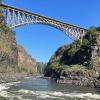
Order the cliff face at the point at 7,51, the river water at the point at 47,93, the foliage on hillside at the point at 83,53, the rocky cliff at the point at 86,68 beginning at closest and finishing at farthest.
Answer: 1. the river water at the point at 47,93
2. the rocky cliff at the point at 86,68
3. the foliage on hillside at the point at 83,53
4. the cliff face at the point at 7,51

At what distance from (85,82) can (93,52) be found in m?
12.8

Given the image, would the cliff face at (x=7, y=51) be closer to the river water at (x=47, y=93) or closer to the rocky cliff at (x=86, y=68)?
the rocky cliff at (x=86, y=68)

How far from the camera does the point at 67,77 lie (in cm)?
8606

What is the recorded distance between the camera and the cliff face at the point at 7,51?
10123cm

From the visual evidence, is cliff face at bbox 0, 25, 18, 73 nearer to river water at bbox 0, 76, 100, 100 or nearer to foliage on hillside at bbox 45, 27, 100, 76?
foliage on hillside at bbox 45, 27, 100, 76

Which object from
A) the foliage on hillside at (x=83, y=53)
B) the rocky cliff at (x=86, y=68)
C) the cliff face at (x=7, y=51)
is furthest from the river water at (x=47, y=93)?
the cliff face at (x=7, y=51)

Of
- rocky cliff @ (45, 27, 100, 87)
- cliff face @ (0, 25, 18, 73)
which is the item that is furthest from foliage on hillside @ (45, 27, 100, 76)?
cliff face @ (0, 25, 18, 73)

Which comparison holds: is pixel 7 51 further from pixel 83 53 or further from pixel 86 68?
pixel 86 68

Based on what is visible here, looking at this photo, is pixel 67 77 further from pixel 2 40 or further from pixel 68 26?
pixel 68 26

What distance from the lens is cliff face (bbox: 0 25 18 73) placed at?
332ft

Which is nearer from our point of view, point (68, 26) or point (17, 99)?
point (17, 99)

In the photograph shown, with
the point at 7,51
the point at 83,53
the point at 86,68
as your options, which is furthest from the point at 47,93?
the point at 7,51

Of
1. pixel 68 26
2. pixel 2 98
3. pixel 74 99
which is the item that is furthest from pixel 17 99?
pixel 68 26

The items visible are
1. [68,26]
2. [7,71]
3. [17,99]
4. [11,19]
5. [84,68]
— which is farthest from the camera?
[68,26]
